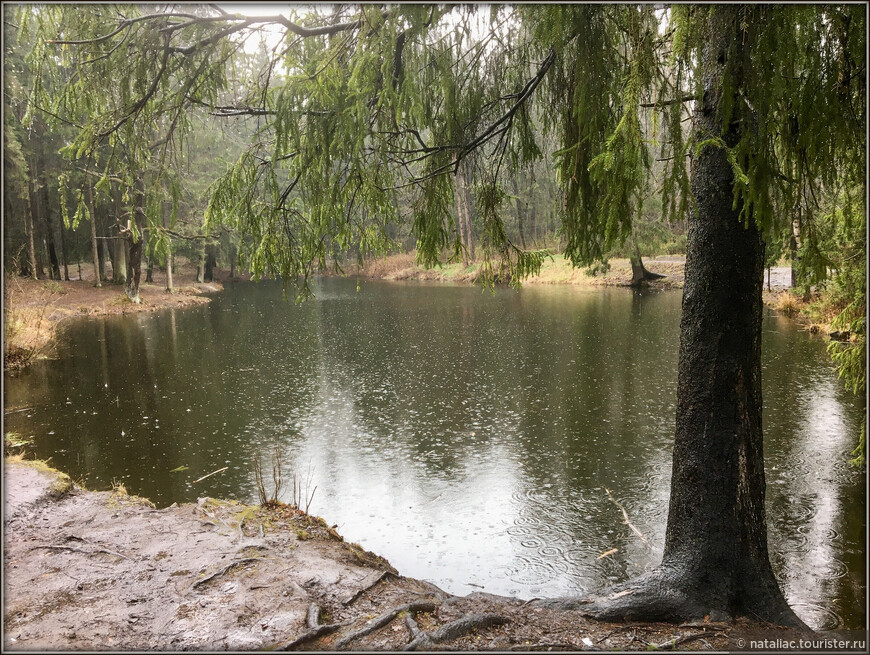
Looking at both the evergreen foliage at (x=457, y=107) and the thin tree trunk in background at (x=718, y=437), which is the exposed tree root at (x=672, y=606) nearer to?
the thin tree trunk in background at (x=718, y=437)

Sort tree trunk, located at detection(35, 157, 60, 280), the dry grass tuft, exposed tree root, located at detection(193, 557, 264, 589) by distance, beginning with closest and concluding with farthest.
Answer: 1. exposed tree root, located at detection(193, 557, 264, 589)
2. the dry grass tuft
3. tree trunk, located at detection(35, 157, 60, 280)

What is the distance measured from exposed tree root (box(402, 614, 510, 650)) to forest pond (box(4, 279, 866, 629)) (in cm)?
173

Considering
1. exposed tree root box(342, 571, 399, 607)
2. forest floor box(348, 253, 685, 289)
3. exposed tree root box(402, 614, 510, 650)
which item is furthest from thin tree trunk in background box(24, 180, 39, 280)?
exposed tree root box(402, 614, 510, 650)

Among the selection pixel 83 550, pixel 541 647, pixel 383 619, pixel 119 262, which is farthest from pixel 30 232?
pixel 541 647

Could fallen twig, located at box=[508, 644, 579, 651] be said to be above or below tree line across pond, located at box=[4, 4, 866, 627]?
below

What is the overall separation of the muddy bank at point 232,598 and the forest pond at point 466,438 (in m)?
1.15

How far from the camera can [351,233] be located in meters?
4.74

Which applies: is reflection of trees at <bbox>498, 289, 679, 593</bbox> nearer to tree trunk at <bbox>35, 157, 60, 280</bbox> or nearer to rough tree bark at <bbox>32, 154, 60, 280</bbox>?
rough tree bark at <bbox>32, 154, 60, 280</bbox>

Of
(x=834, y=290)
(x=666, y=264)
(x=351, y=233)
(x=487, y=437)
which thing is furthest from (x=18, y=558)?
(x=666, y=264)

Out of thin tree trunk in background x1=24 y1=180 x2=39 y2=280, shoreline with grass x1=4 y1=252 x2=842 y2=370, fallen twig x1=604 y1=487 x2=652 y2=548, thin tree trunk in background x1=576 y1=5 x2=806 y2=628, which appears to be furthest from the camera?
thin tree trunk in background x1=24 y1=180 x2=39 y2=280

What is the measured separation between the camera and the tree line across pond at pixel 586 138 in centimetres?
290

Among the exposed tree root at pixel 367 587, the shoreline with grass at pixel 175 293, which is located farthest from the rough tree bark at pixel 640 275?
the exposed tree root at pixel 367 587

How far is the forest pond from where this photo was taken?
216 inches

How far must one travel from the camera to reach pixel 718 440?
3.58 meters
